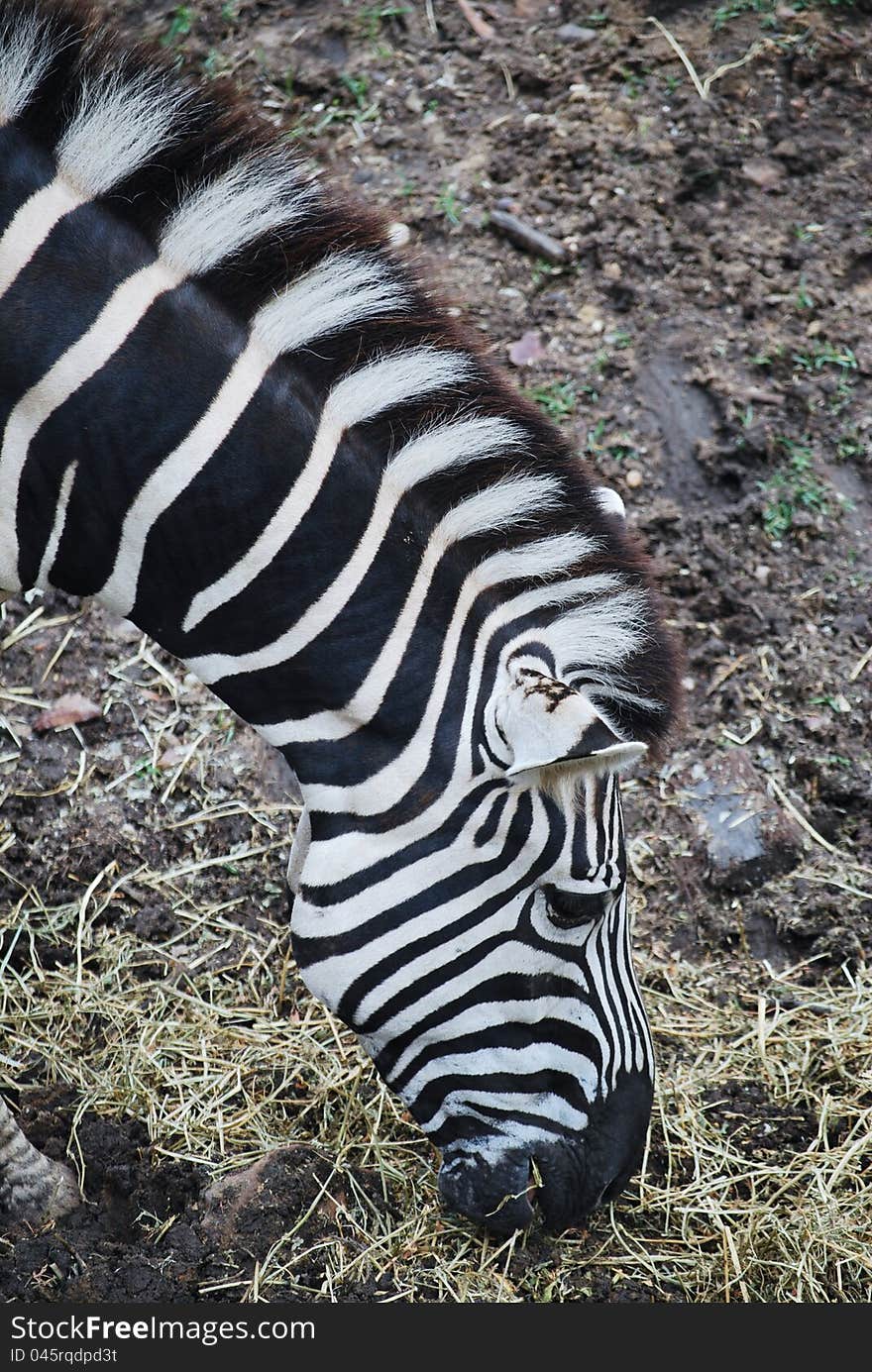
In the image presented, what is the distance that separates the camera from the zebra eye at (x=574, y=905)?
3.01 m

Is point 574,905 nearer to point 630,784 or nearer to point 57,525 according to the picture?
point 57,525

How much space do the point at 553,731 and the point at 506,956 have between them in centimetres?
69

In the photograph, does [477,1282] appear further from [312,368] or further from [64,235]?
[64,235]

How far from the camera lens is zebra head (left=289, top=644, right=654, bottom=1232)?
296cm

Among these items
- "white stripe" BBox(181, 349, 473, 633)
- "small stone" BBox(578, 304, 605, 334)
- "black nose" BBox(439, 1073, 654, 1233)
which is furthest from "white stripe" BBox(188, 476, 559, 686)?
"small stone" BBox(578, 304, 605, 334)

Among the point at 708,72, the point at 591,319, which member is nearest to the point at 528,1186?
the point at 591,319

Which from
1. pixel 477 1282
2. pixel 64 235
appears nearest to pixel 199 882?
pixel 477 1282

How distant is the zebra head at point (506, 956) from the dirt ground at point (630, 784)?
692 millimetres

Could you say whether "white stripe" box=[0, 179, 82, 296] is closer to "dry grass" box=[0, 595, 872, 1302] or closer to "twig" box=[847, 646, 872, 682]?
"dry grass" box=[0, 595, 872, 1302]

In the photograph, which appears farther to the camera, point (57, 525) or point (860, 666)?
point (860, 666)

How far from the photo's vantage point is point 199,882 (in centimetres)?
503

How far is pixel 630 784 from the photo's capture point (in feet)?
17.6

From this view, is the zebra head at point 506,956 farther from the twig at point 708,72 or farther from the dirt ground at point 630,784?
the twig at point 708,72

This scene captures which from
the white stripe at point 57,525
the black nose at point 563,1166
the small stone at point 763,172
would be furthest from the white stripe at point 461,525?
the small stone at point 763,172
